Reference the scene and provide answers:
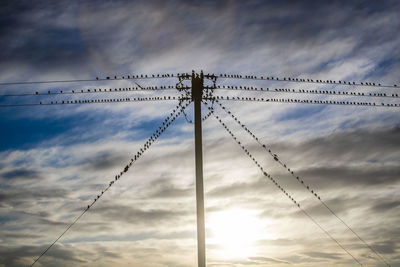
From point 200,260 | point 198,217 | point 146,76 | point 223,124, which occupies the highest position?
point 146,76

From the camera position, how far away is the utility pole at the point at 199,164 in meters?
29.8

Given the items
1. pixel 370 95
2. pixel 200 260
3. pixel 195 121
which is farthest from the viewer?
pixel 370 95

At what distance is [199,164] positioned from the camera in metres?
31.2

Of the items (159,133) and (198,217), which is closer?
(198,217)

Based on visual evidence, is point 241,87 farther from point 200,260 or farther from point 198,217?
point 200,260

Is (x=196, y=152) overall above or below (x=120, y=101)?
below

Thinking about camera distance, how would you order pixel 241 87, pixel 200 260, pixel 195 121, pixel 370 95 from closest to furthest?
1. pixel 200 260
2. pixel 195 121
3. pixel 241 87
4. pixel 370 95

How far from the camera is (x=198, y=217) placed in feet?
99.1

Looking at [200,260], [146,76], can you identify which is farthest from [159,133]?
[200,260]

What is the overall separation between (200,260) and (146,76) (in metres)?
13.5

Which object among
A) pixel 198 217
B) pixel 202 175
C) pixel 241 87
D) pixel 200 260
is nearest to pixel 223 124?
pixel 241 87

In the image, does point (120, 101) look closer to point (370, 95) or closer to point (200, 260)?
point (200, 260)

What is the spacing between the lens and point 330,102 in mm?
35938

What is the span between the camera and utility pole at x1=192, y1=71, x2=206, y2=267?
29750 millimetres
